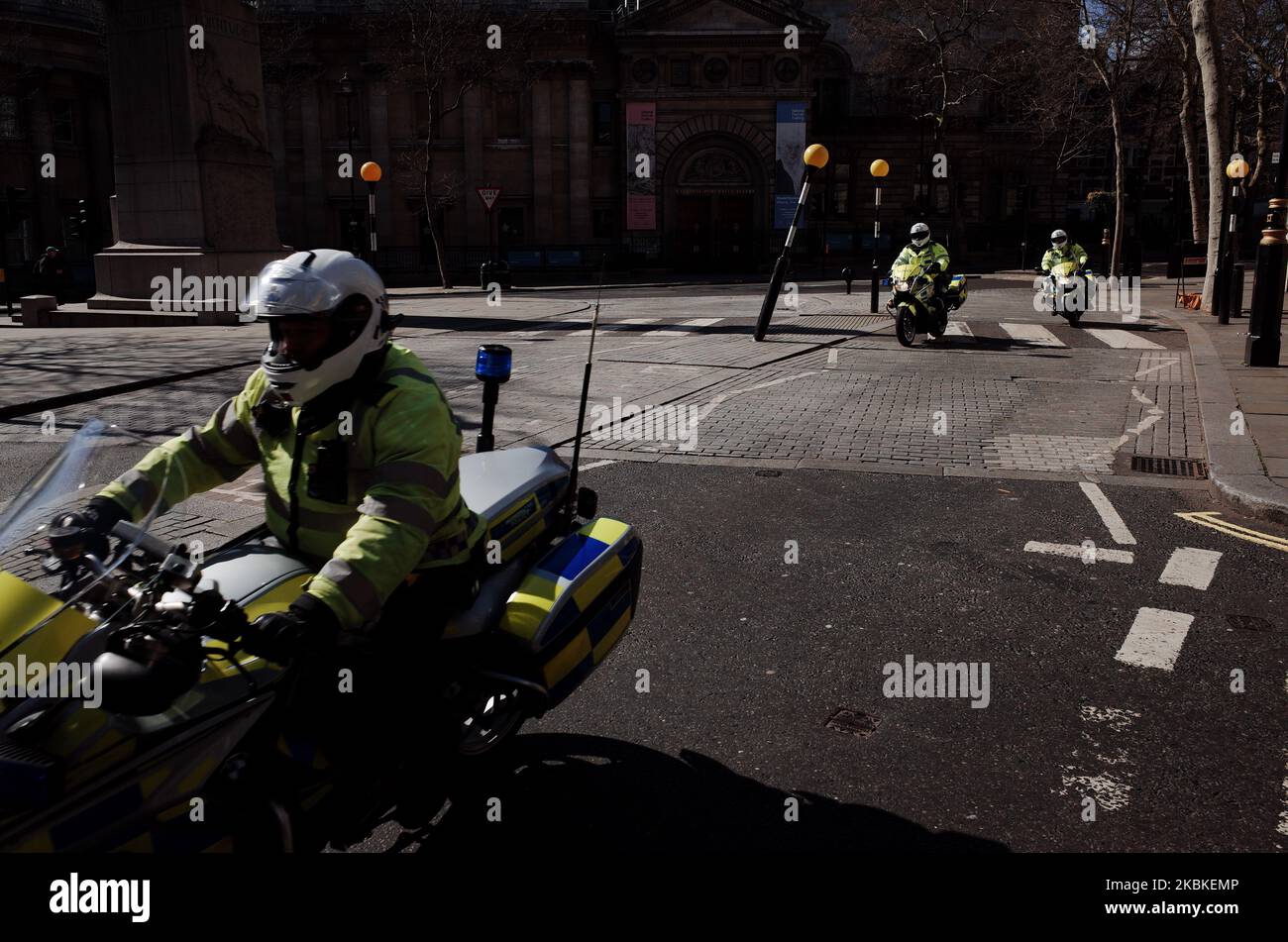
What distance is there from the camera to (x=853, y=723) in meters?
4.14

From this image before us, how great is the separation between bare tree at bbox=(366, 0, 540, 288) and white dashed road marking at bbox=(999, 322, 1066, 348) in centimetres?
2585

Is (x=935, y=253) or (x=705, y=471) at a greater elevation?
(x=935, y=253)

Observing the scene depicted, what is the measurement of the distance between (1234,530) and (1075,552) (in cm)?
134

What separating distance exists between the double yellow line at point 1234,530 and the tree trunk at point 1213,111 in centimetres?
1676

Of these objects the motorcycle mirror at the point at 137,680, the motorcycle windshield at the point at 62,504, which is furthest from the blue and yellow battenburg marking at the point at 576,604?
the motorcycle mirror at the point at 137,680

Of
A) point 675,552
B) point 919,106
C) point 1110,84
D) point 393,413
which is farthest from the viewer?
point 919,106

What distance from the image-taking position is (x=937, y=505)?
732cm

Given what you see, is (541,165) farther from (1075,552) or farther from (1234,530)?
(1075,552)

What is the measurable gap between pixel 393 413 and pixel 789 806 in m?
1.83

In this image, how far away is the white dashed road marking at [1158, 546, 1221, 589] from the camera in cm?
578

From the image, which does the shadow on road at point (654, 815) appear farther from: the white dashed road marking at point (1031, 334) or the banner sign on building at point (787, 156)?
the banner sign on building at point (787, 156)

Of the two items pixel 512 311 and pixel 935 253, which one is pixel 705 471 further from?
pixel 512 311

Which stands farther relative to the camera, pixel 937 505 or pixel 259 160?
pixel 259 160
